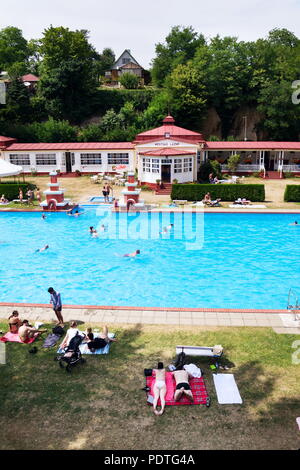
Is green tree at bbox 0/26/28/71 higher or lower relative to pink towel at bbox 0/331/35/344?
higher

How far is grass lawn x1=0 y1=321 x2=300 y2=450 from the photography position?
790cm

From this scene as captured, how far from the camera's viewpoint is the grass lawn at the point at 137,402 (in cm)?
790

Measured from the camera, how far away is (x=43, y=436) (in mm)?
8031

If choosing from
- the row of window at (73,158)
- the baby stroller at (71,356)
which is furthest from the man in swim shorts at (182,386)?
the row of window at (73,158)

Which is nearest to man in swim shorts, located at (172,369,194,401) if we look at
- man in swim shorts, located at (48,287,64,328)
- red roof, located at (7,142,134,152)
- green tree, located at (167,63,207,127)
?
man in swim shorts, located at (48,287,64,328)

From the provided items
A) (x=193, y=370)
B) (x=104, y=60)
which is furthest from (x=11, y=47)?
(x=193, y=370)

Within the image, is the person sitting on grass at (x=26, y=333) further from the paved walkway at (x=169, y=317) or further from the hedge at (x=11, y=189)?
the hedge at (x=11, y=189)

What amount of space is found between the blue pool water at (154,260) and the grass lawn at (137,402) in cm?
457

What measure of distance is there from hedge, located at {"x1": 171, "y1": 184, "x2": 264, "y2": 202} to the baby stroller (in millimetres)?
22706

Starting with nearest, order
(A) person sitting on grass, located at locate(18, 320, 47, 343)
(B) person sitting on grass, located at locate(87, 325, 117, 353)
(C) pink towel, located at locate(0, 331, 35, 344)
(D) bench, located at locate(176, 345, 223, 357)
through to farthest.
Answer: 1. (D) bench, located at locate(176, 345, 223, 357)
2. (B) person sitting on grass, located at locate(87, 325, 117, 353)
3. (A) person sitting on grass, located at locate(18, 320, 47, 343)
4. (C) pink towel, located at locate(0, 331, 35, 344)

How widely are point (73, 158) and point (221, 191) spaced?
21.2 meters

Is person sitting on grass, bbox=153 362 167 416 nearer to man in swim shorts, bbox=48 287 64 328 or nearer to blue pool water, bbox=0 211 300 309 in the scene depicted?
man in swim shorts, bbox=48 287 64 328

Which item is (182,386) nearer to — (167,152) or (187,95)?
(167,152)
